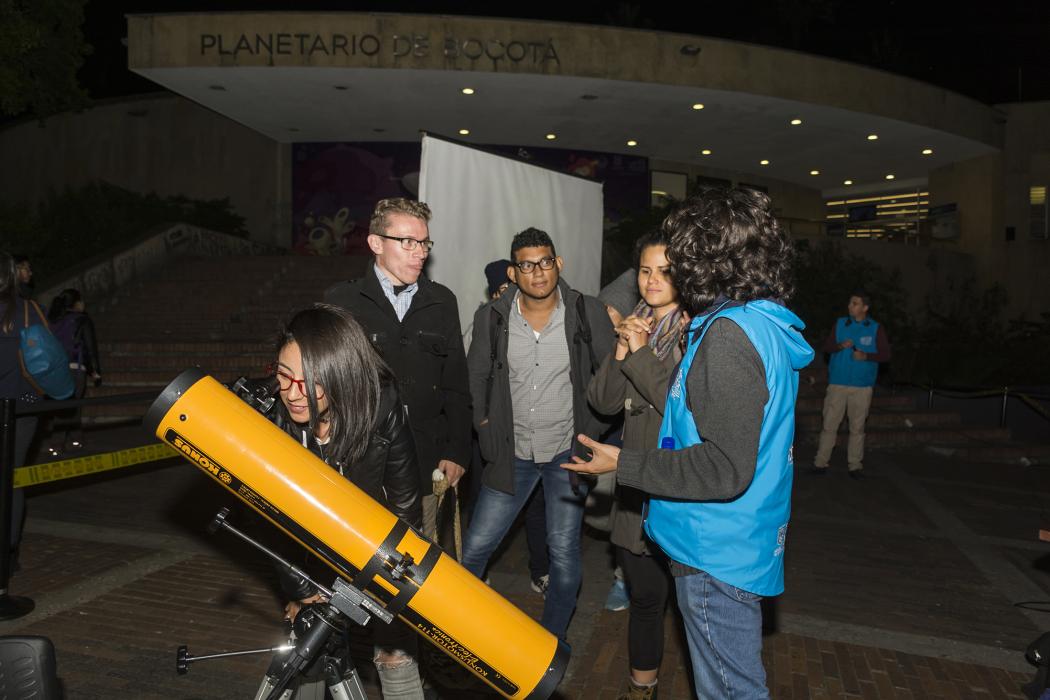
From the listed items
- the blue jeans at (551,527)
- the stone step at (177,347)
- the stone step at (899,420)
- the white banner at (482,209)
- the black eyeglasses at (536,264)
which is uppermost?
the white banner at (482,209)

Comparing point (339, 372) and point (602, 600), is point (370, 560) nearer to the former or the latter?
point (339, 372)

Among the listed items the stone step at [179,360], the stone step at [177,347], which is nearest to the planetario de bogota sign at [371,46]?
the stone step at [177,347]

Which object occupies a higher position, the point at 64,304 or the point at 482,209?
the point at 482,209

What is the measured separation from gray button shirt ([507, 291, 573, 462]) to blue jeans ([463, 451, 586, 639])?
0.27 feet

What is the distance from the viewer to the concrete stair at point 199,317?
36.6 feet

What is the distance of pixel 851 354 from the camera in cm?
818

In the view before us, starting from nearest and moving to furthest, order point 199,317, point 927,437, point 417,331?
point 417,331 → point 927,437 → point 199,317

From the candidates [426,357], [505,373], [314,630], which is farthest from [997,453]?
[314,630]

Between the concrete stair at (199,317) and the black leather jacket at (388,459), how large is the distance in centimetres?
711

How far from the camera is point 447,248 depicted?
4.63 m

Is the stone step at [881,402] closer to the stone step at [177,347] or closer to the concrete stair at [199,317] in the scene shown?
the concrete stair at [199,317]

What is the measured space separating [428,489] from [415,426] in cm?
28

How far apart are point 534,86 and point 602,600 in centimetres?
1389

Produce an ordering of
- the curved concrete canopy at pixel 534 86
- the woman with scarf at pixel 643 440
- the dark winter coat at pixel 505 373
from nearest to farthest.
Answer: the woman with scarf at pixel 643 440
the dark winter coat at pixel 505 373
the curved concrete canopy at pixel 534 86
